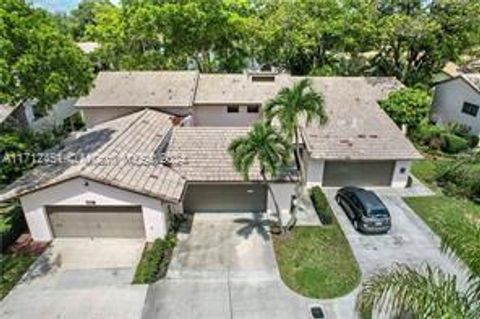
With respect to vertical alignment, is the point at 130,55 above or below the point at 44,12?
below

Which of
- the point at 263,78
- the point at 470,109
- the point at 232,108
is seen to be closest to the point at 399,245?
the point at 232,108

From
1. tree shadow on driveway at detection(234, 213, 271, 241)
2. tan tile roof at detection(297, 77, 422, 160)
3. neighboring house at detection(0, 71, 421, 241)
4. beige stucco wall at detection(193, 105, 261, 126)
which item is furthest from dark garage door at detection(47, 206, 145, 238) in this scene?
beige stucco wall at detection(193, 105, 261, 126)

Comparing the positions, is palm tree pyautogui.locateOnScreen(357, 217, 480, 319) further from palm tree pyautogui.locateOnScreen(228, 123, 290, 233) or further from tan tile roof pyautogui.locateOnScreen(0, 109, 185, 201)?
tan tile roof pyautogui.locateOnScreen(0, 109, 185, 201)

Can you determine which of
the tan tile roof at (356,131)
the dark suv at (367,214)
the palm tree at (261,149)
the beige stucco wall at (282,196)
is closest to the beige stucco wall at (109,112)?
the tan tile roof at (356,131)

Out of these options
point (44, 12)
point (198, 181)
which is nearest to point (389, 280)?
point (198, 181)

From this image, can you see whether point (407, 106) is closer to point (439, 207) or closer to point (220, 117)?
point (439, 207)

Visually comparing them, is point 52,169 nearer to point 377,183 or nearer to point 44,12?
point 44,12
